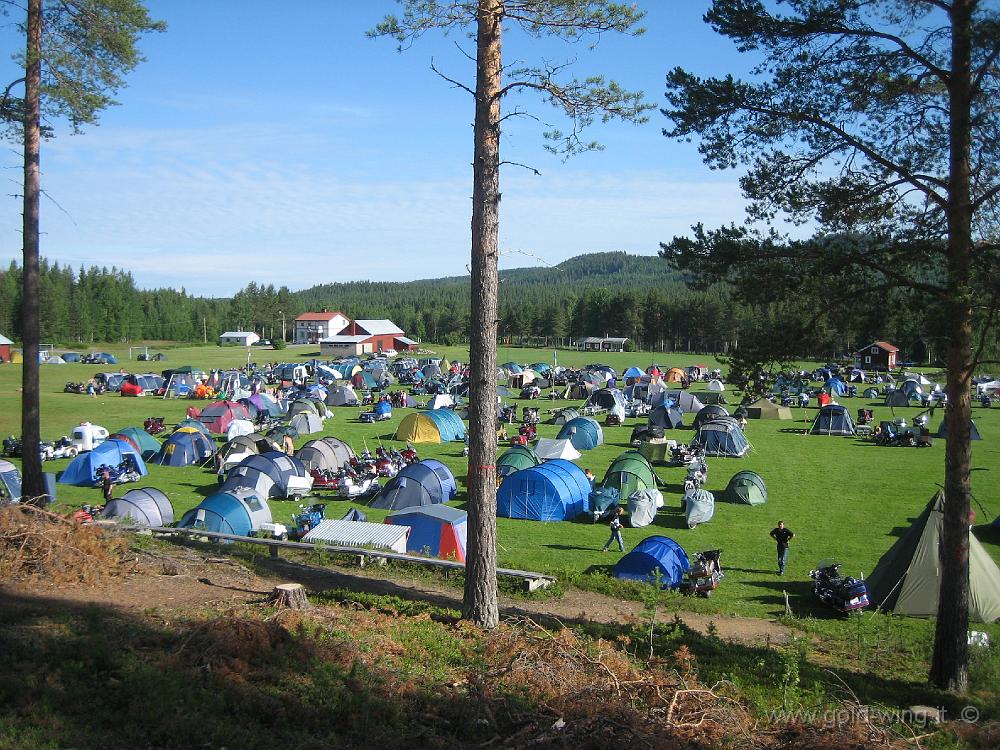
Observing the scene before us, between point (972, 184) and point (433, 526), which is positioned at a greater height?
point (972, 184)

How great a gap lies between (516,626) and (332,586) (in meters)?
2.95

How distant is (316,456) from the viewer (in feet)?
69.1

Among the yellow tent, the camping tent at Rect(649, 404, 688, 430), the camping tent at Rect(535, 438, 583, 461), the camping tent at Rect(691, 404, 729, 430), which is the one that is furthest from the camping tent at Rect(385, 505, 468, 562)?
the camping tent at Rect(649, 404, 688, 430)

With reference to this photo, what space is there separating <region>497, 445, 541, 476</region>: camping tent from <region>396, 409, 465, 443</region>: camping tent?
7570mm

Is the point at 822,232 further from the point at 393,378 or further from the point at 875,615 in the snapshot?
the point at 393,378

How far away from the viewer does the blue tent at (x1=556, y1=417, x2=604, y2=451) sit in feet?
87.9

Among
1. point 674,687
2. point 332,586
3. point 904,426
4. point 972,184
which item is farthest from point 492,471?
point 904,426

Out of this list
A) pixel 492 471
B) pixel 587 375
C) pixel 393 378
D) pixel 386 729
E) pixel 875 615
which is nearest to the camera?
pixel 386 729

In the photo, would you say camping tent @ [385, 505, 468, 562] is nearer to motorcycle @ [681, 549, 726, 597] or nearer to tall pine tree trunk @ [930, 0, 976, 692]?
motorcycle @ [681, 549, 726, 597]

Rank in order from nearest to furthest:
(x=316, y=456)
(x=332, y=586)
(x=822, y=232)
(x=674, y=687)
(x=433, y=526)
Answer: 1. (x=674, y=687)
2. (x=822, y=232)
3. (x=332, y=586)
4. (x=433, y=526)
5. (x=316, y=456)

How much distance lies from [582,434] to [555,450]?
3.80m

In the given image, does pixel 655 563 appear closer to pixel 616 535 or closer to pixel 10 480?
pixel 616 535

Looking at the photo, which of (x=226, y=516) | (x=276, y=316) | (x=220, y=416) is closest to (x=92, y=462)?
(x=226, y=516)

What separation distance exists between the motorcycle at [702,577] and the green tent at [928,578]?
231 cm
